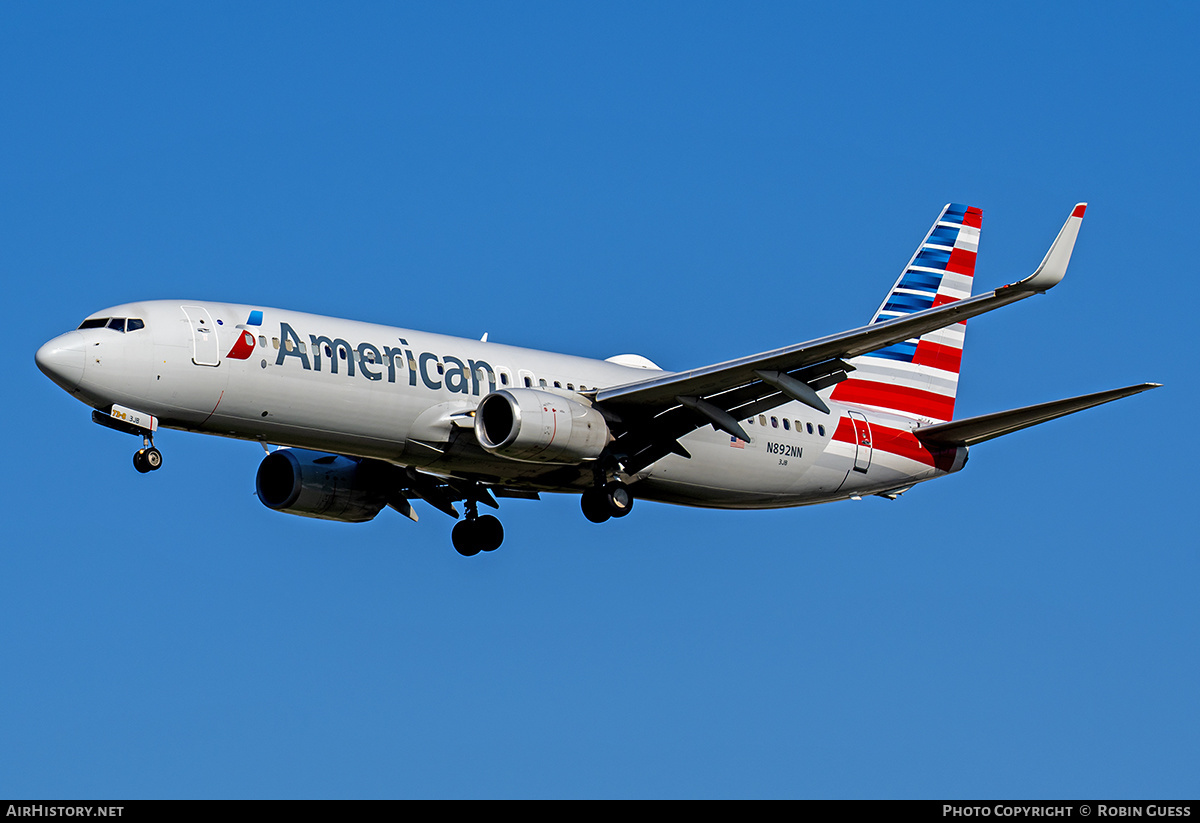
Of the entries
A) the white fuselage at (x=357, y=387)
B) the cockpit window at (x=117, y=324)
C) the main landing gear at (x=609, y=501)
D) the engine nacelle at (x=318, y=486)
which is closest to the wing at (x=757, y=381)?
the main landing gear at (x=609, y=501)

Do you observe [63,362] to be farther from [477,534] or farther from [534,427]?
[477,534]

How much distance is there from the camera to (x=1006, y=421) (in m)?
39.9

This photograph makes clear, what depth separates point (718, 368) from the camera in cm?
3572

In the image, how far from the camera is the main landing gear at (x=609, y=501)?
124ft

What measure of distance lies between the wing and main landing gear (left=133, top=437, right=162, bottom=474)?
33.0ft

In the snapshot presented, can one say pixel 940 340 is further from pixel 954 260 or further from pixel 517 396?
pixel 517 396

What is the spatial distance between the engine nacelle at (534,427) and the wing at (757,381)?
1.21 metres

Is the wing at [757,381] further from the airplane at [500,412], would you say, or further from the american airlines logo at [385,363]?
the american airlines logo at [385,363]

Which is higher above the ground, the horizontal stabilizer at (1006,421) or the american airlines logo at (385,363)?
the horizontal stabilizer at (1006,421)
